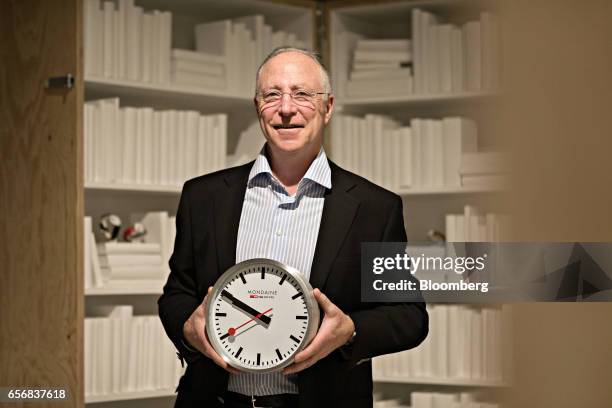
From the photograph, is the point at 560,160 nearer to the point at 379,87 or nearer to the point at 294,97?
the point at 294,97

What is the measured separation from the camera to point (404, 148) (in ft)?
11.8

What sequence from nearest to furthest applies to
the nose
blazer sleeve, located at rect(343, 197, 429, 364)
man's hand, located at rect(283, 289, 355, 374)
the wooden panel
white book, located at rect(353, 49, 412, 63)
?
man's hand, located at rect(283, 289, 355, 374) → blazer sleeve, located at rect(343, 197, 429, 364) → the nose → the wooden panel → white book, located at rect(353, 49, 412, 63)

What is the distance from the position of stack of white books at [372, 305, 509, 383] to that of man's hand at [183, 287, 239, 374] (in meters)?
1.99

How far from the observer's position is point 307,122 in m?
1.74

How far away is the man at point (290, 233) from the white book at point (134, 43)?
1543mm

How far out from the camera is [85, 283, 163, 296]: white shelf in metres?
3.08

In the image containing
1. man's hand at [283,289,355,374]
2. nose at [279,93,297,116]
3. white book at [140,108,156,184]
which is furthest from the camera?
white book at [140,108,156,184]

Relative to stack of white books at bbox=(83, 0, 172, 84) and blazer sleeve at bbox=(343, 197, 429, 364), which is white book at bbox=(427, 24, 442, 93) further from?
blazer sleeve at bbox=(343, 197, 429, 364)

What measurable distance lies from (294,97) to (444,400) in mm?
2016

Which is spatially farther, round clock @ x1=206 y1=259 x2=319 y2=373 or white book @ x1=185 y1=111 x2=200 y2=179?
white book @ x1=185 y1=111 x2=200 y2=179

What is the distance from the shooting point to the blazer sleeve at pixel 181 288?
169cm

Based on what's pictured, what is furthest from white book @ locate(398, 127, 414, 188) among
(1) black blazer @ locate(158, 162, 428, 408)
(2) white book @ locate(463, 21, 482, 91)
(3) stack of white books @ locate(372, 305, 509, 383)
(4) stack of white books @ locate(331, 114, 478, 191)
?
(1) black blazer @ locate(158, 162, 428, 408)

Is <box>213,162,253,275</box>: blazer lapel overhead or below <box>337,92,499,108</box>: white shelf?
below

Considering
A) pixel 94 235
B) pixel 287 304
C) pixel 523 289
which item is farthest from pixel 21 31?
pixel 523 289
